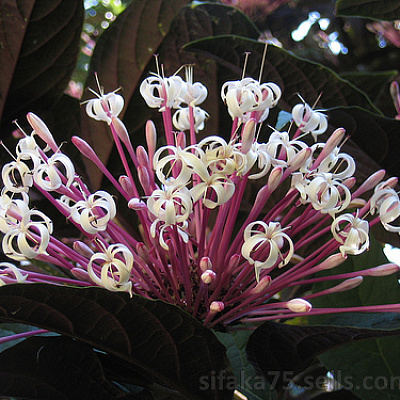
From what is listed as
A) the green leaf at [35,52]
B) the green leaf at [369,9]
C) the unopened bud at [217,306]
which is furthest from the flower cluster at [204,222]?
the green leaf at [369,9]

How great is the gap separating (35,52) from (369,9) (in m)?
0.61

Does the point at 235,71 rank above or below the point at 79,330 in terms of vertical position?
above

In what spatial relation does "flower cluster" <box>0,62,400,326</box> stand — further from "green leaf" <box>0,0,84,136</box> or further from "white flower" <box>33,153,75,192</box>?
"green leaf" <box>0,0,84,136</box>

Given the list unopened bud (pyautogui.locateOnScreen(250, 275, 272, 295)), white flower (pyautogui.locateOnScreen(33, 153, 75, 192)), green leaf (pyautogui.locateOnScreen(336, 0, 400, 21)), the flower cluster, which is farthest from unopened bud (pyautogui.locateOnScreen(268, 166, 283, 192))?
green leaf (pyautogui.locateOnScreen(336, 0, 400, 21))

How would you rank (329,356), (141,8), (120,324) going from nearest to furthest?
(120,324) < (329,356) < (141,8)

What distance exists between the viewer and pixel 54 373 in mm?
560

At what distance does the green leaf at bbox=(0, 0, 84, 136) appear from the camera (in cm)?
85

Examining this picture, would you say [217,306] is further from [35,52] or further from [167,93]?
[35,52]

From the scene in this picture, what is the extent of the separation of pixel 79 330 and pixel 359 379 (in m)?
0.46

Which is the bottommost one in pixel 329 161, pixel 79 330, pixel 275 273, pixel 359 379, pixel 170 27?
pixel 359 379

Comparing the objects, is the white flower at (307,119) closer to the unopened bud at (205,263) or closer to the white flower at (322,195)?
the white flower at (322,195)

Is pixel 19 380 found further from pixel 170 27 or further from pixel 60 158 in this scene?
pixel 170 27

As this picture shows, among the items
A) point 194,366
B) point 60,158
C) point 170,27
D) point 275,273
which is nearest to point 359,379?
point 275,273

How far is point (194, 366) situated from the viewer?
1.88 ft
